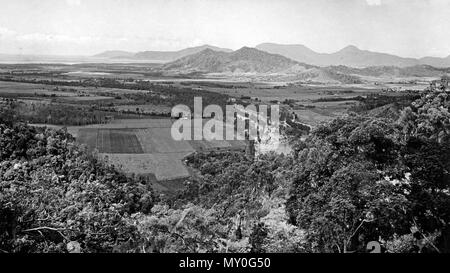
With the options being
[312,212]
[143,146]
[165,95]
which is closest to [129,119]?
[143,146]

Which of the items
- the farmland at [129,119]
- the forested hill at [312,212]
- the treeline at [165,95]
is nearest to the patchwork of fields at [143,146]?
the farmland at [129,119]

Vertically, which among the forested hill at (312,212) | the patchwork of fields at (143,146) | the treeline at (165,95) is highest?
A: the forested hill at (312,212)

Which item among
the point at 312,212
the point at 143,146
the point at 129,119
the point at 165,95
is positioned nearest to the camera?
the point at 312,212

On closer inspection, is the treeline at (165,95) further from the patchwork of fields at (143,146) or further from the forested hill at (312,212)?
the forested hill at (312,212)

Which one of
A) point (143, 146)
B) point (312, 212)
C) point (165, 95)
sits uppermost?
point (312, 212)

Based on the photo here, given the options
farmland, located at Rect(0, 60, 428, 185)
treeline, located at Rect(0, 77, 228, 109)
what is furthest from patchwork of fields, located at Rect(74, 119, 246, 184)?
treeline, located at Rect(0, 77, 228, 109)

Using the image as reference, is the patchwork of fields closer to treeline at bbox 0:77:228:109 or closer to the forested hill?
treeline at bbox 0:77:228:109

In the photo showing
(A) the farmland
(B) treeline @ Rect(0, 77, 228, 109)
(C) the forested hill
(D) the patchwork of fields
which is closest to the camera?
(C) the forested hill

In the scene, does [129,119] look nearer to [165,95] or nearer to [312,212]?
[165,95]
